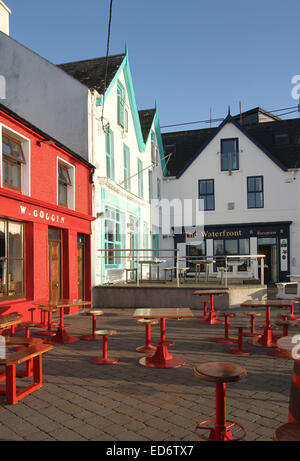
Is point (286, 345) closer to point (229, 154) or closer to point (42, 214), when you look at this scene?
point (42, 214)

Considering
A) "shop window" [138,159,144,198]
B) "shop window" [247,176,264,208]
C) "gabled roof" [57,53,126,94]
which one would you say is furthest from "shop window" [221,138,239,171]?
"gabled roof" [57,53,126,94]

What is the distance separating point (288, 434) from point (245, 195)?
2309 cm

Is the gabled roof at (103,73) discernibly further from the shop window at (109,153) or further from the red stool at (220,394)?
the red stool at (220,394)

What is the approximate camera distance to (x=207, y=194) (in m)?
25.5

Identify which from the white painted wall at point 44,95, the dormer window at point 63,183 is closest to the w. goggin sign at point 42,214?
the dormer window at point 63,183

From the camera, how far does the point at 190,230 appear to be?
2538 centimetres

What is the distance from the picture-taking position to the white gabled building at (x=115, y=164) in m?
14.7

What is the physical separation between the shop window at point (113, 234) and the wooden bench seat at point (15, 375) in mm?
9292

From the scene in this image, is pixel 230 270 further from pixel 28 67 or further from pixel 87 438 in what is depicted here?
pixel 87 438

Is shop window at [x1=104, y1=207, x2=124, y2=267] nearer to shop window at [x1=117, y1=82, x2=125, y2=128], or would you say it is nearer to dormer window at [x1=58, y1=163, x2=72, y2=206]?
dormer window at [x1=58, y1=163, x2=72, y2=206]

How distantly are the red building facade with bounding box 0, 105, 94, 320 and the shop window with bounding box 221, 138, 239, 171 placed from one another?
13.7 metres

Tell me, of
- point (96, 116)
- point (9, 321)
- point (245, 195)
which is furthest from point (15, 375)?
point (245, 195)

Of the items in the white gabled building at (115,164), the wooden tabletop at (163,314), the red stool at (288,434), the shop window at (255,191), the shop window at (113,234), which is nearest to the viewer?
the red stool at (288,434)

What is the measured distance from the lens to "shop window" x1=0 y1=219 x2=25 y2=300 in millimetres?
9688
